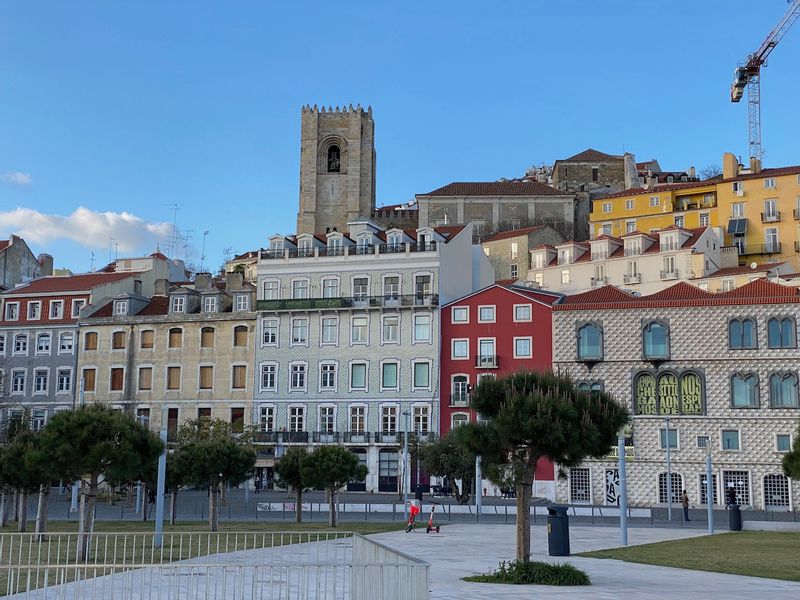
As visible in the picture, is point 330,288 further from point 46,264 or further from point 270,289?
point 46,264

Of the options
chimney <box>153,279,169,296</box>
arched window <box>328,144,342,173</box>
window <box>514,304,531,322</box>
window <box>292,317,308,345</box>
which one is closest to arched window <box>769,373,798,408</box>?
window <box>514,304,531,322</box>

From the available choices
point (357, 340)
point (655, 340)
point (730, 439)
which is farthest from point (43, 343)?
point (730, 439)

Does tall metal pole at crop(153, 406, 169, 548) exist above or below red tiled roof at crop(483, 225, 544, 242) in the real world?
below

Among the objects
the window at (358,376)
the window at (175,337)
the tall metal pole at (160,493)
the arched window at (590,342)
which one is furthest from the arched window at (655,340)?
the tall metal pole at (160,493)

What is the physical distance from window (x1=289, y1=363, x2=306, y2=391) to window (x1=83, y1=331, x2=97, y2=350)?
14749mm

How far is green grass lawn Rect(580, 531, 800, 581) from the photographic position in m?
23.5

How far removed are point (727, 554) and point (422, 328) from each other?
134 ft

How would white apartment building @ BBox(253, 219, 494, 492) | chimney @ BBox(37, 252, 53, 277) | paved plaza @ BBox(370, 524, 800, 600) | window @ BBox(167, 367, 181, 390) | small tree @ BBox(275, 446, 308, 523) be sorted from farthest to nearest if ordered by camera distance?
chimney @ BBox(37, 252, 53, 277) < window @ BBox(167, 367, 181, 390) < white apartment building @ BBox(253, 219, 494, 492) < small tree @ BBox(275, 446, 308, 523) < paved plaza @ BBox(370, 524, 800, 600)

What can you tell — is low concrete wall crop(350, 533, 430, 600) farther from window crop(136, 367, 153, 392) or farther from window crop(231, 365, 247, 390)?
window crop(136, 367, 153, 392)

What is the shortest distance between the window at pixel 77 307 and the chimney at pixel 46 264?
18.0 metres

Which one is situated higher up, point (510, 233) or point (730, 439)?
point (510, 233)

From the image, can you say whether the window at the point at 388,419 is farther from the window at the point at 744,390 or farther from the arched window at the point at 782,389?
the arched window at the point at 782,389

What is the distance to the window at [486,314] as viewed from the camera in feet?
215

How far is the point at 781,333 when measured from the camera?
2233 inches
